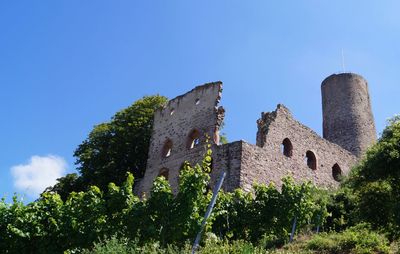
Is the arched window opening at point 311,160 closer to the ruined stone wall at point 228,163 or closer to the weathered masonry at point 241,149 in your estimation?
the weathered masonry at point 241,149

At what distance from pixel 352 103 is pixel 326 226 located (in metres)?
11.4

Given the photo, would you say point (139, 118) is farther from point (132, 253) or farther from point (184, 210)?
point (132, 253)

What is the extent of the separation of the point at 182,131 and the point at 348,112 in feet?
29.3

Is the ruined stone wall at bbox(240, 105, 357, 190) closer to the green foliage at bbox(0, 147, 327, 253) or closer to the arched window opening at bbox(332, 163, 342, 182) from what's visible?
the arched window opening at bbox(332, 163, 342, 182)

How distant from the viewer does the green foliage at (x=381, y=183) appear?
1145 cm

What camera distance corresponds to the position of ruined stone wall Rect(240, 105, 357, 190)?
Result: 16.7m

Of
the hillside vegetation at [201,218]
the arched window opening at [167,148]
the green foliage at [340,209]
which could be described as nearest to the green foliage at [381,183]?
the hillside vegetation at [201,218]

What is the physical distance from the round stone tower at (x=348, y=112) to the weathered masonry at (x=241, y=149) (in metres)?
0.16

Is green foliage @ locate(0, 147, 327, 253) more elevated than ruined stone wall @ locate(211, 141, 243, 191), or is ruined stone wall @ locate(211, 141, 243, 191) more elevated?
ruined stone wall @ locate(211, 141, 243, 191)

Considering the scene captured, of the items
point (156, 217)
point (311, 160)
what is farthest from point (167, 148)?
point (156, 217)

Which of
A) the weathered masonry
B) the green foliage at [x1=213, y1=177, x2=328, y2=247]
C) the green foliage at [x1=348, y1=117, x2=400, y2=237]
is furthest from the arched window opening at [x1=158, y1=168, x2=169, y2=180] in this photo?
the green foliage at [x1=348, y1=117, x2=400, y2=237]

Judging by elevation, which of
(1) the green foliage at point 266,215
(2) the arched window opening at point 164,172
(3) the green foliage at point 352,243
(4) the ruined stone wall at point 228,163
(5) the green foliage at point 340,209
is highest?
(2) the arched window opening at point 164,172

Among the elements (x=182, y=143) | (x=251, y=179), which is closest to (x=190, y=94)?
(x=182, y=143)

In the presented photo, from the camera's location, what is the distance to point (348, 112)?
24500 millimetres
